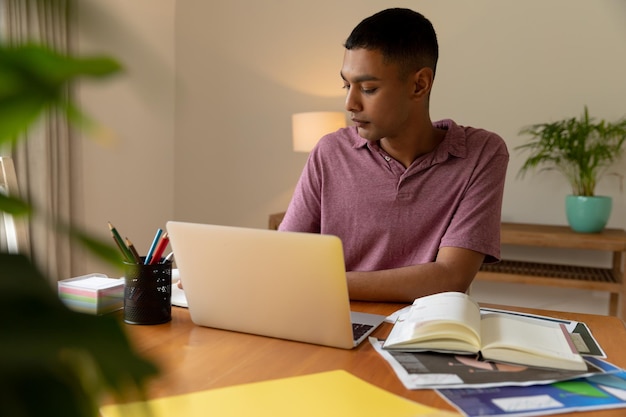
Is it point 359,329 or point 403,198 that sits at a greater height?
point 403,198

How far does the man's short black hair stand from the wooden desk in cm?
80

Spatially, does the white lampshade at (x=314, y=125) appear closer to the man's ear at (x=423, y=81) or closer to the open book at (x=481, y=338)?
the man's ear at (x=423, y=81)

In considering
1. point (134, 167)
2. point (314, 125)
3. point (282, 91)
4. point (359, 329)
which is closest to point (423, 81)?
point (359, 329)

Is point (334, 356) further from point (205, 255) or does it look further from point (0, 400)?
point (0, 400)

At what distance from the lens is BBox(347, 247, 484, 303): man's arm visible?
4.38 ft

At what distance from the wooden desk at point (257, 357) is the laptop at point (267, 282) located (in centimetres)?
2

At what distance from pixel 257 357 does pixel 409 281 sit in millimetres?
486

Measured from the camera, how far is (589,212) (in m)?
2.84

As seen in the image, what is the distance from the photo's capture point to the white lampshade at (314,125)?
122 inches

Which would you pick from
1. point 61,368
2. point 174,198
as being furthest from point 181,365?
point 174,198

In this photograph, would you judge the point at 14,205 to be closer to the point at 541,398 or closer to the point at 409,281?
the point at 541,398

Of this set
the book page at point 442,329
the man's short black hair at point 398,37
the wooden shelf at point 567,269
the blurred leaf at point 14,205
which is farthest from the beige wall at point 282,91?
the blurred leaf at point 14,205

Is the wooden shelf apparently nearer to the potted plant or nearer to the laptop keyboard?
the potted plant

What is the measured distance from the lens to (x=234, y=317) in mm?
1085
